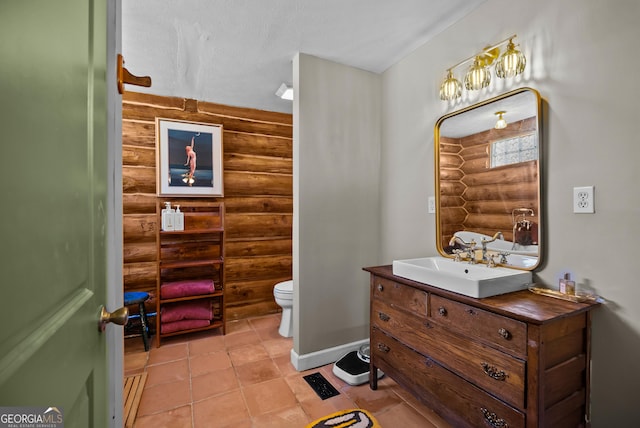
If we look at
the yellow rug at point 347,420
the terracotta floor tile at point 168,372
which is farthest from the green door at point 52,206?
the terracotta floor tile at point 168,372

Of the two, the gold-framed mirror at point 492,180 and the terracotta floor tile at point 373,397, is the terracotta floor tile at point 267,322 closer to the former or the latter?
the terracotta floor tile at point 373,397

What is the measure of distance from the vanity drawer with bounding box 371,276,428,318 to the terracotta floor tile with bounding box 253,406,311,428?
2.79ft

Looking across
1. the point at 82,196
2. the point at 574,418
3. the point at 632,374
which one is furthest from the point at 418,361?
the point at 82,196

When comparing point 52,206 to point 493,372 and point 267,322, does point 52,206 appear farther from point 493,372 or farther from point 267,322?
point 267,322

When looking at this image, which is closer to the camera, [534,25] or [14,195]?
[14,195]

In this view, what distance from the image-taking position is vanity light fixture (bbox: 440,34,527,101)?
1.54 m

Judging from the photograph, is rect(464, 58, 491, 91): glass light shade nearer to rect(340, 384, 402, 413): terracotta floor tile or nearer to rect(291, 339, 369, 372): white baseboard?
rect(340, 384, 402, 413): terracotta floor tile

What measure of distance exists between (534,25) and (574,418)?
189cm

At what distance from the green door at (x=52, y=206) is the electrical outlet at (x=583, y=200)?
1.86 metres

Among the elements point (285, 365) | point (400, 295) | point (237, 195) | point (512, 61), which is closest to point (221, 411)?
point (285, 365)

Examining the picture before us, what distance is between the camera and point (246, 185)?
3.34 meters

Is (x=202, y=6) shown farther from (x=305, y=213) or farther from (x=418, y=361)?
(x=418, y=361)

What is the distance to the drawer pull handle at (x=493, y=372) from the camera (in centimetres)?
123

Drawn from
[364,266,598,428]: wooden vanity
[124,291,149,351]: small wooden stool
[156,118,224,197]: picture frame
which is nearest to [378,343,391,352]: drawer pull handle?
[364,266,598,428]: wooden vanity
